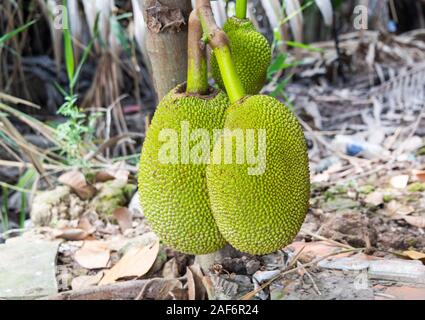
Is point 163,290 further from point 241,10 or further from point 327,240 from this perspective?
point 241,10

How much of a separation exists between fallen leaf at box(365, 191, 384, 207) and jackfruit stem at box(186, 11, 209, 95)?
677 mm

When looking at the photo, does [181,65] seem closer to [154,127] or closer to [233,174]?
[154,127]

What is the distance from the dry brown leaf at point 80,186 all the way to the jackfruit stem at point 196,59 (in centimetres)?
77

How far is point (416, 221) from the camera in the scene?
132 cm

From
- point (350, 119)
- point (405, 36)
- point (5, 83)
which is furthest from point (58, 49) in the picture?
point (405, 36)

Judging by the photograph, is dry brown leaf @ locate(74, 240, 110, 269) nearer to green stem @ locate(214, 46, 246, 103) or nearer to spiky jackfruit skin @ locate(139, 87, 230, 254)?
spiky jackfruit skin @ locate(139, 87, 230, 254)

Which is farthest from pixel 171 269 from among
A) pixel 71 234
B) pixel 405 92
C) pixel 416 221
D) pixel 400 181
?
pixel 405 92

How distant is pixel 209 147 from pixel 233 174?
7 cm

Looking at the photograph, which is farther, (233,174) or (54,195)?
(54,195)

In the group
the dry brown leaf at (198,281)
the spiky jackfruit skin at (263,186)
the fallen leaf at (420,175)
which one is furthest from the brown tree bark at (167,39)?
the fallen leaf at (420,175)

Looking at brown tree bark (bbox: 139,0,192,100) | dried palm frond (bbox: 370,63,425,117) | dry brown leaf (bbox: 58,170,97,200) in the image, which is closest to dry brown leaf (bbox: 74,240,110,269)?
dry brown leaf (bbox: 58,170,97,200)

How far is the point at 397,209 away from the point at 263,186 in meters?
0.66

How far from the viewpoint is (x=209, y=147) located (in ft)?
2.90

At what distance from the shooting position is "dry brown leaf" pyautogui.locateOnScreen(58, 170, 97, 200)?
1.61m
